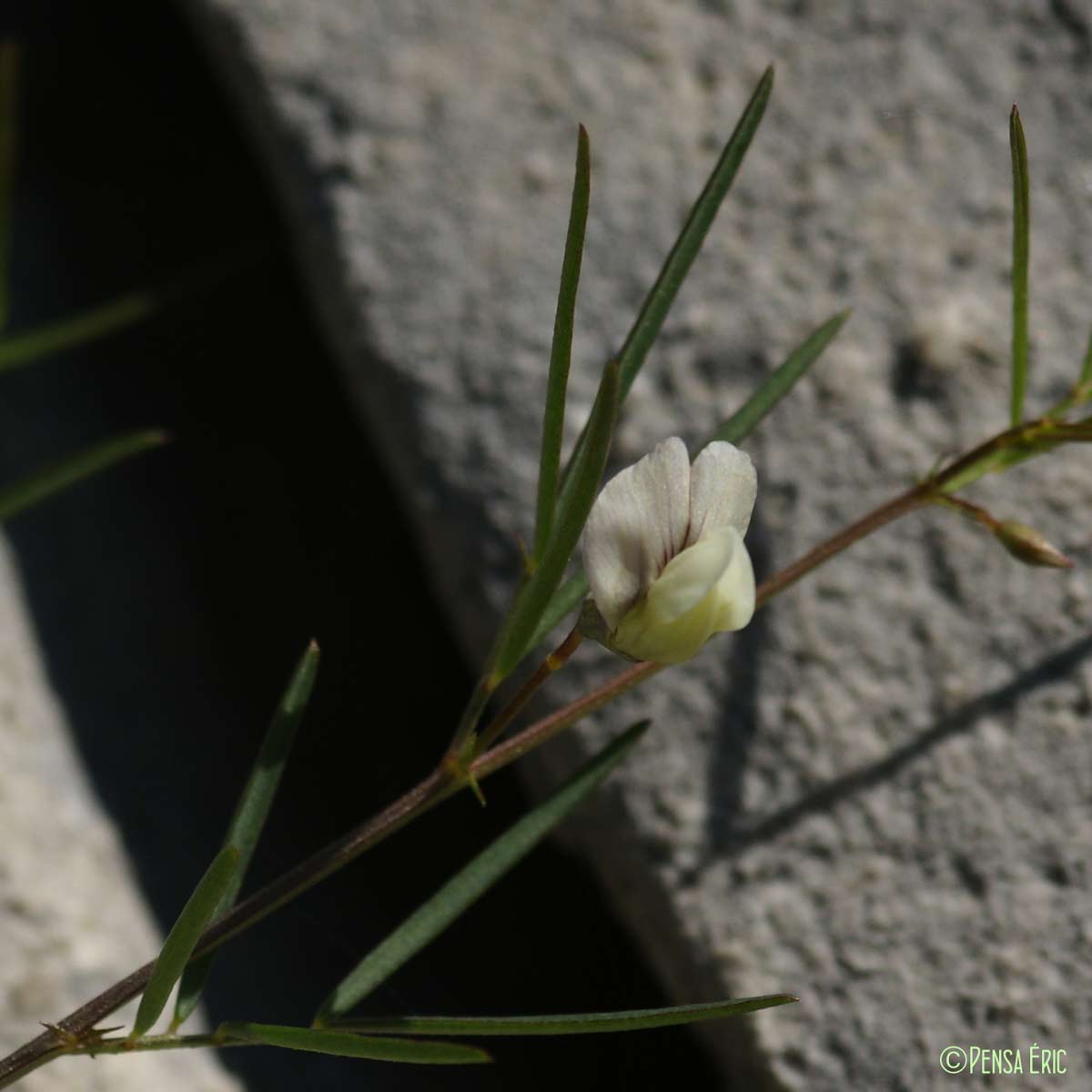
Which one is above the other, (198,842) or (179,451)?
(179,451)

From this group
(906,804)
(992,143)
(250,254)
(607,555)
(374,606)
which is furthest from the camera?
(250,254)

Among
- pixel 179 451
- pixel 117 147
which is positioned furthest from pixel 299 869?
pixel 117 147

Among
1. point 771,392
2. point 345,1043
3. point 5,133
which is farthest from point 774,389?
point 5,133

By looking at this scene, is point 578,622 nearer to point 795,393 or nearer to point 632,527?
point 632,527

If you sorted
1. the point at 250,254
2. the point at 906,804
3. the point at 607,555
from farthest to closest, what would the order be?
the point at 250,254, the point at 906,804, the point at 607,555

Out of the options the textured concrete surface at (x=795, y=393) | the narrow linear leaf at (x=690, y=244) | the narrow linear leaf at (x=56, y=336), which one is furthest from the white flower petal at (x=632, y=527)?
the narrow linear leaf at (x=56, y=336)

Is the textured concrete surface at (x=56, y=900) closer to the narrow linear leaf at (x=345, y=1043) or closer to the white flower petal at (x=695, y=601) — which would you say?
the narrow linear leaf at (x=345, y=1043)

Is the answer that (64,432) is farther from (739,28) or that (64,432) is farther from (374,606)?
(739,28)
